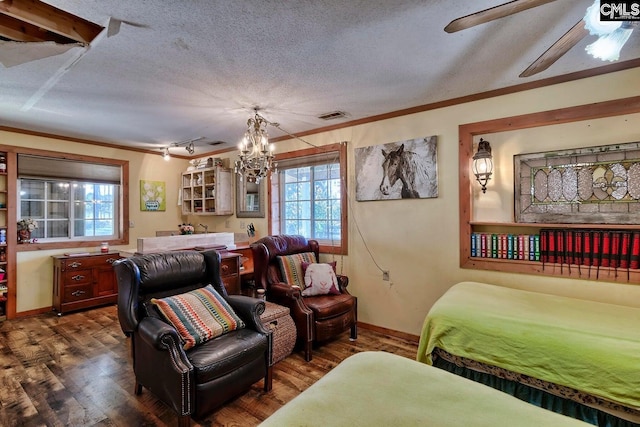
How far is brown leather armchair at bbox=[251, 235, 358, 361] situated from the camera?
9.53ft

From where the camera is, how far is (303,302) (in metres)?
3.00

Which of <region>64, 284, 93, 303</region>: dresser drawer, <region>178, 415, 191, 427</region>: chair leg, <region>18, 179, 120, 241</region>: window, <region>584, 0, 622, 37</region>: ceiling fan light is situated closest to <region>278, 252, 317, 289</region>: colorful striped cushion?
<region>178, 415, 191, 427</region>: chair leg

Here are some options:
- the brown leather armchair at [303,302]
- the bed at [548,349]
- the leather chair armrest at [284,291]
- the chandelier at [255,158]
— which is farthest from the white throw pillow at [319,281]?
the bed at [548,349]

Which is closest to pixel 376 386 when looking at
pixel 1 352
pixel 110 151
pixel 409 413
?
pixel 409 413

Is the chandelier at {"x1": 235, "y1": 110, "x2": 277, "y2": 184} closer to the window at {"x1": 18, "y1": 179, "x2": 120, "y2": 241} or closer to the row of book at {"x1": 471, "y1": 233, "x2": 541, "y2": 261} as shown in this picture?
the row of book at {"x1": 471, "y1": 233, "x2": 541, "y2": 261}

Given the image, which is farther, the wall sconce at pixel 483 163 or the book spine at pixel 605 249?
the wall sconce at pixel 483 163

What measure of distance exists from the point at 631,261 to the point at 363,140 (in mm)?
2640

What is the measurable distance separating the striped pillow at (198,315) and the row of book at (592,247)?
2.69 m

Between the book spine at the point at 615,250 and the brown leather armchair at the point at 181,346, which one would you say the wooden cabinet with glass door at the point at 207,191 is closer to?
the brown leather armchair at the point at 181,346

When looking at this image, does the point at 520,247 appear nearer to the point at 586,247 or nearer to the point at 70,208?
the point at 586,247

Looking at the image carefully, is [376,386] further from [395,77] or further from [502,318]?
[395,77]

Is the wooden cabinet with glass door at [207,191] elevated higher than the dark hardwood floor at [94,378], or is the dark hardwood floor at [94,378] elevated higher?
the wooden cabinet with glass door at [207,191]

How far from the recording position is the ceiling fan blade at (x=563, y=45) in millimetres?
1435

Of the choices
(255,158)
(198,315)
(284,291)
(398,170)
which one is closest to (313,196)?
(398,170)
